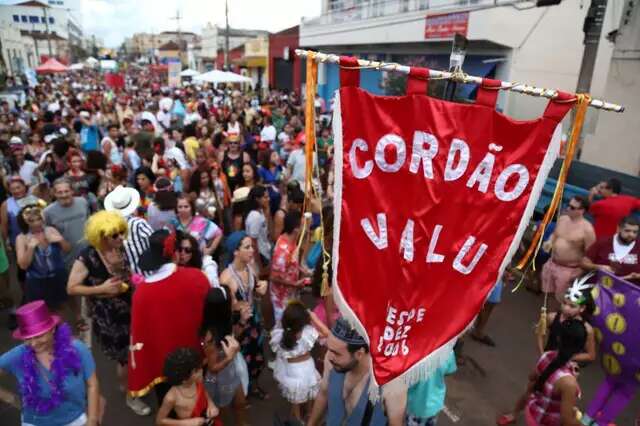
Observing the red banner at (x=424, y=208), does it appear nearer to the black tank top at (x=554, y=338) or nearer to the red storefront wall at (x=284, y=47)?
the black tank top at (x=554, y=338)

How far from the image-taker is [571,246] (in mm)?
5277

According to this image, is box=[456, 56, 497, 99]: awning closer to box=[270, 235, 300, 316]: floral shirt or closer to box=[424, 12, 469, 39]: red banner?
box=[424, 12, 469, 39]: red banner

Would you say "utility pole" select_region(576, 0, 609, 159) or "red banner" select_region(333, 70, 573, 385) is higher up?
"utility pole" select_region(576, 0, 609, 159)

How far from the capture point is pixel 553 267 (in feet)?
17.8

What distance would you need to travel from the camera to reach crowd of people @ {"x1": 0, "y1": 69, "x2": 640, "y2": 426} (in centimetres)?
263

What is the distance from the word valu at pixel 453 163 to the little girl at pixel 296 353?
183cm

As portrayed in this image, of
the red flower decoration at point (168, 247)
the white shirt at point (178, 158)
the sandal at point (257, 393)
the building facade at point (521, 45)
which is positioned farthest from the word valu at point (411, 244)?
the building facade at point (521, 45)

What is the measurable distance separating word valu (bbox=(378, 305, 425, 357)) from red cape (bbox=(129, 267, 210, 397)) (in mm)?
1648

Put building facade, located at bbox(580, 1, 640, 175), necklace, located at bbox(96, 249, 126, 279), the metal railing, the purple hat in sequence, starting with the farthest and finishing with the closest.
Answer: the metal railing, building facade, located at bbox(580, 1, 640, 175), necklace, located at bbox(96, 249, 126, 279), the purple hat

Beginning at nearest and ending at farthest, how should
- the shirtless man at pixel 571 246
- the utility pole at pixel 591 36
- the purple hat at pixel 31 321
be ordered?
the purple hat at pixel 31 321, the shirtless man at pixel 571 246, the utility pole at pixel 591 36

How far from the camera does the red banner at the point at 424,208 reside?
2.00 m

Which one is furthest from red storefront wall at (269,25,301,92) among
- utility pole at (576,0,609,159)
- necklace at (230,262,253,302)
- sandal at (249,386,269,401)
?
sandal at (249,386,269,401)

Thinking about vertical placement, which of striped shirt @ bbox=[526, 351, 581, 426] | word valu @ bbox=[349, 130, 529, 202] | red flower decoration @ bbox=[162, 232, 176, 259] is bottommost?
striped shirt @ bbox=[526, 351, 581, 426]

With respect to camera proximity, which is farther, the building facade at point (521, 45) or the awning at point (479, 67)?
the awning at point (479, 67)
